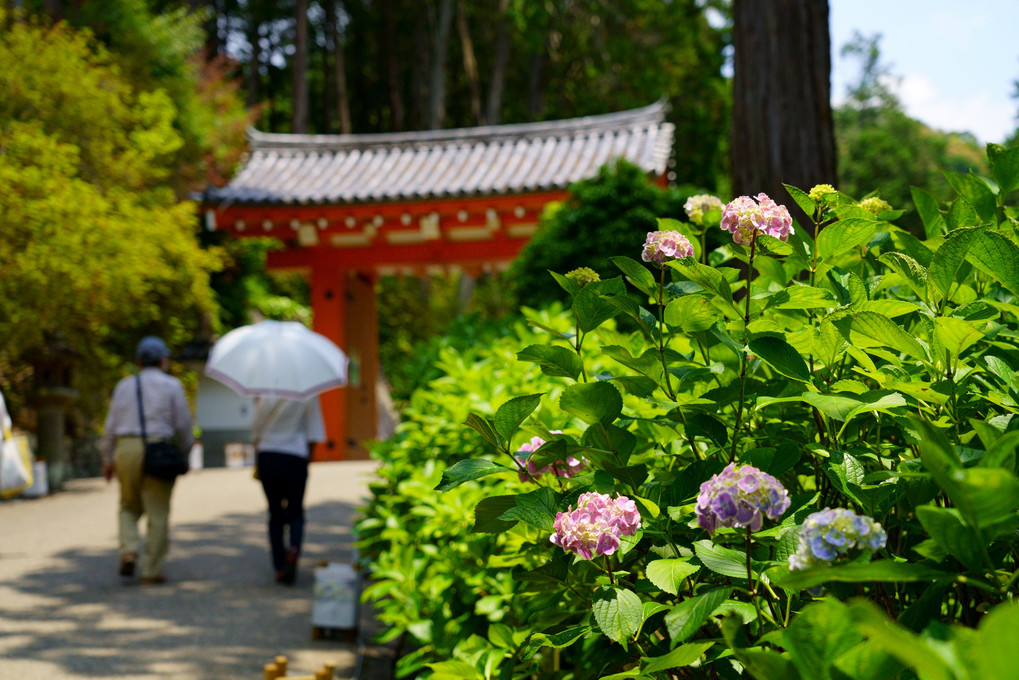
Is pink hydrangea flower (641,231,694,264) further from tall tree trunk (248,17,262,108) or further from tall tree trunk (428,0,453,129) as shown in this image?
tall tree trunk (248,17,262,108)

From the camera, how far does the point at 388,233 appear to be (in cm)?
1170

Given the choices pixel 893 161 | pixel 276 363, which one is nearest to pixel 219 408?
pixel 276 363

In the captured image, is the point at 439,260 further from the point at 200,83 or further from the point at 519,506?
the point at 519,506

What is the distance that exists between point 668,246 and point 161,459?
15.6ft

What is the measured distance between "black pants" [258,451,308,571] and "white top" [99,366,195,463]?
2.12ft

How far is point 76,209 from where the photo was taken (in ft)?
30.8

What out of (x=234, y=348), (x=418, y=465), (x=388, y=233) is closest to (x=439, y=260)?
(x=388, y=233)

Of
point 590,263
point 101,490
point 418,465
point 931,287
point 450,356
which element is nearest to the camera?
point 931,287

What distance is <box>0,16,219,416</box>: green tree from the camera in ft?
29.9

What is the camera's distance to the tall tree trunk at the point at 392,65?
25609 mm

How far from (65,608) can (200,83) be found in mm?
15728

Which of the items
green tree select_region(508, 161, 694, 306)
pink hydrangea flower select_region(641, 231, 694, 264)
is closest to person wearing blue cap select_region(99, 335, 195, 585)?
green tree select_region(508, 161, 694, 306)

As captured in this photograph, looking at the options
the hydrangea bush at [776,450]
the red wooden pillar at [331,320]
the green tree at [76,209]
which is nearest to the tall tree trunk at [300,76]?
the green tree at [76,209]

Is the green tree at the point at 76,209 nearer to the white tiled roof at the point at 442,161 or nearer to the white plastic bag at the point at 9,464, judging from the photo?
the white tiled roof at the point at 442,161
